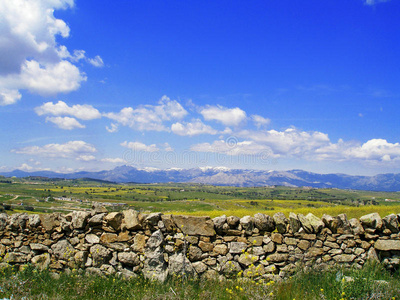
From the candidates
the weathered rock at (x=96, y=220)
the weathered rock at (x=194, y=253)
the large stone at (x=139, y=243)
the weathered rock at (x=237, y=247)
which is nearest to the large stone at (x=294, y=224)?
the weathered rock at (x=237, y=247)

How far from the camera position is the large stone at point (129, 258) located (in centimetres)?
812

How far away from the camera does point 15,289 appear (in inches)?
253

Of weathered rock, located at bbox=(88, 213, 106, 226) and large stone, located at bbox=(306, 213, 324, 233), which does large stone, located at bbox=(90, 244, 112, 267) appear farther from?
large stone, located at bbox=(306, 213, 324, 233)

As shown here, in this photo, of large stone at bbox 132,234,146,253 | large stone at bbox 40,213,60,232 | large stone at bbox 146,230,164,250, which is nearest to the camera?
large stone at bbox 146,230,164,250

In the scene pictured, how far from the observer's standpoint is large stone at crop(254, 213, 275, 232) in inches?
325

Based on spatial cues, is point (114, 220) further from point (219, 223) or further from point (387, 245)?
point (387, 245)

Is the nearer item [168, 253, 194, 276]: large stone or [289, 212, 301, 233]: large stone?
[168, 253, 194, 276]: large stone

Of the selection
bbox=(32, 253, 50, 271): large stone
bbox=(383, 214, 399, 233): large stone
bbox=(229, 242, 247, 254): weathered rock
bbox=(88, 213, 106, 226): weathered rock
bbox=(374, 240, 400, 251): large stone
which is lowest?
bbox=(32, 253, 50, 271): large stone

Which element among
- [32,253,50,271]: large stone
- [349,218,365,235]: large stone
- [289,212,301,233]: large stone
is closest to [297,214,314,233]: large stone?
[289,212,301,233]: large stone

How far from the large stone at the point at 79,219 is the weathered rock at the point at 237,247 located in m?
5.38

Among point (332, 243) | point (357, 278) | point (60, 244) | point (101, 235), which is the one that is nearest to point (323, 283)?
point (357, 278)

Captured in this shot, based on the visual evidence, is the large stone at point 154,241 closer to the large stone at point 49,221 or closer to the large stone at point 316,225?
the large stone at point 49,221

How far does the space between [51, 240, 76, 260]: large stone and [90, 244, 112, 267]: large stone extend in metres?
0.84

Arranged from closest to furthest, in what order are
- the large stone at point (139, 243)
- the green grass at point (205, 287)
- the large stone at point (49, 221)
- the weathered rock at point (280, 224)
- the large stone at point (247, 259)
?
the green grass at point (205, 287) < the large stone at point (247, 259) < the large stone at point (139, 243) < the weathered rock at point (280, 224) < the large stone at point (49, 221)
